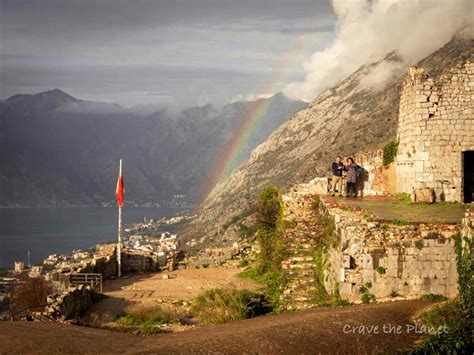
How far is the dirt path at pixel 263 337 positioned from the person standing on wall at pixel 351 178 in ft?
38.1

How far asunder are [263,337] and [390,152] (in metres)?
14.7

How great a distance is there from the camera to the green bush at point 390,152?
2652 cm

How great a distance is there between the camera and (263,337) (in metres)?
13.8

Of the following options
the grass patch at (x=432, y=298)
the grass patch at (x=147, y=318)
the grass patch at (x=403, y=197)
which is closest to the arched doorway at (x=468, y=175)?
the grass patch at (x=403, y=197)

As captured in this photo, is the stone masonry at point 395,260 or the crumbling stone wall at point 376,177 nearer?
the stone masonry at point 395,260

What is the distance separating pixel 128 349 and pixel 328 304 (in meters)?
5.41

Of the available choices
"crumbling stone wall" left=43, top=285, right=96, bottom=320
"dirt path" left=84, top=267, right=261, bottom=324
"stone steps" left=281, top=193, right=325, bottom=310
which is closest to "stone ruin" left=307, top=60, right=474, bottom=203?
"stone steps" left=281, top=193, right=325, bottom=310

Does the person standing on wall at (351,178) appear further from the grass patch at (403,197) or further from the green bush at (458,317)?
the green bush at (458,317)

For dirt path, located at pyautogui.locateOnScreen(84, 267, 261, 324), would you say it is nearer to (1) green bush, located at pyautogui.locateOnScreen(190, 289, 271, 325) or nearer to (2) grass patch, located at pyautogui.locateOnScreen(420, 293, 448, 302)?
(1) green bush, located at pyautogui.locateOnScreen(190, 289, 271, 325)

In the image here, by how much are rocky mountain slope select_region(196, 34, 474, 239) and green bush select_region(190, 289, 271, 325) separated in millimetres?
29867

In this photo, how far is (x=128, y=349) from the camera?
46.9 feet

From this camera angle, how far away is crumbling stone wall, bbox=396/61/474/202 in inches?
932

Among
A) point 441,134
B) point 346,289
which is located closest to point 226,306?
point 346,289

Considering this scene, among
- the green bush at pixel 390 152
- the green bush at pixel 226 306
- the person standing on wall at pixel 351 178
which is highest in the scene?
the green bush at pixel 390 152
